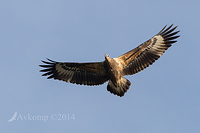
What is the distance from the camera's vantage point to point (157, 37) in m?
10.6

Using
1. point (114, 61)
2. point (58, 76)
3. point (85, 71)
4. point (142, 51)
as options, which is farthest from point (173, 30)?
point (58, 76)

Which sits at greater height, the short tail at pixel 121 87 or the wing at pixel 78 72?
the wing at pixel 78 72

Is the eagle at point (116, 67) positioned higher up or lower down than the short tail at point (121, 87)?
higher up

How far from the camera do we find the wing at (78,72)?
10070 millimetres

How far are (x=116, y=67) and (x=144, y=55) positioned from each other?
1.22m

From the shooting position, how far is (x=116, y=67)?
9648 mm

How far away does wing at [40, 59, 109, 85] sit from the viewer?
33.0 feet

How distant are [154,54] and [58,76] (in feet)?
11.6

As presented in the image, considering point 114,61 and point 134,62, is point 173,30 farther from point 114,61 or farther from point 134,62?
point 114,61

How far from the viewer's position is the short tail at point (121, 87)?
31.9 feet

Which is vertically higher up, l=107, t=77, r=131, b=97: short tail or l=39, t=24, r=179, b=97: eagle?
l=39, t=24, r=179, b=97: eagle

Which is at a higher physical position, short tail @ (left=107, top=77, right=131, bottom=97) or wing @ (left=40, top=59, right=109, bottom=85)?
wing @ (left=40, top=59, right=109, bottom=85)

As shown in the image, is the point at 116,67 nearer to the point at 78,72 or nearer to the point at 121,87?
the point at 121,87

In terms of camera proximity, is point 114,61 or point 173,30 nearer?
point 114,61
